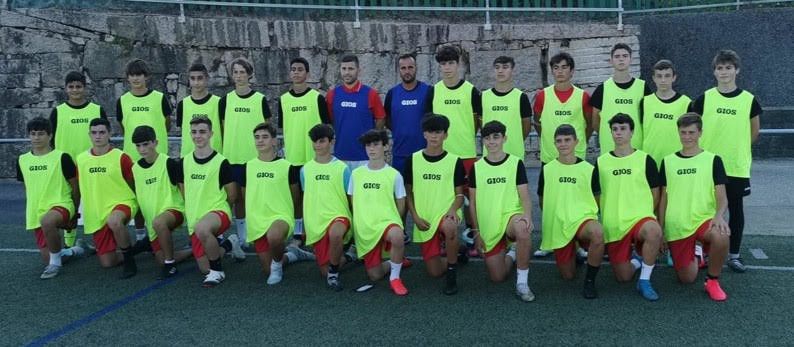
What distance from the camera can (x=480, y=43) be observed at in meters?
11.0

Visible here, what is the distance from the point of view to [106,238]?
6551 millimetres

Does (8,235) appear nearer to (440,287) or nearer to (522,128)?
(440,287)

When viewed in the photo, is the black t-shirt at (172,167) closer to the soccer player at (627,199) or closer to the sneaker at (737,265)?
the soccer player at (627,199)

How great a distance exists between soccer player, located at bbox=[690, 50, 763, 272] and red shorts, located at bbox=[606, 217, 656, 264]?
0.95 m

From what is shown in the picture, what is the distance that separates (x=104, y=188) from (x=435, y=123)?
2858 millimetres

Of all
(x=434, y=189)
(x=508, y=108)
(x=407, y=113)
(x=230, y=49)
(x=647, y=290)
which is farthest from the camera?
(x=230, y=49)

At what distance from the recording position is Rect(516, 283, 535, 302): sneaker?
5.36 meters

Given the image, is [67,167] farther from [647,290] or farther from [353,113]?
[647,290]

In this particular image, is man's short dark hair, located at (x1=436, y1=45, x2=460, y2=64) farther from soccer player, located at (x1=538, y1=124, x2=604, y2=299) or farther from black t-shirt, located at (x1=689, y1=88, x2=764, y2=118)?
black t-shirt, located at (x1=689, y1=88, x2=764, y2=118)

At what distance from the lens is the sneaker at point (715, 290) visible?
526cm

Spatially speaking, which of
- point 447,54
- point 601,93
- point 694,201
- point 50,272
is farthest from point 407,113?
point 50,272

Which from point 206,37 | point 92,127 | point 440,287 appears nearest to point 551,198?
point 440,287

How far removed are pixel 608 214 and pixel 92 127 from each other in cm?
422

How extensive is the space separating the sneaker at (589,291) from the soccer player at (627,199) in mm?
328
